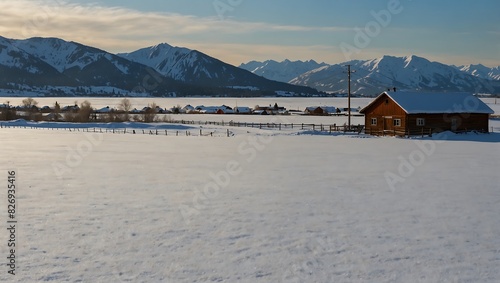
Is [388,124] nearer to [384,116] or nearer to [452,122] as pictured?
[384,116]

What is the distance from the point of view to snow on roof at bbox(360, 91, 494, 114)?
168ft

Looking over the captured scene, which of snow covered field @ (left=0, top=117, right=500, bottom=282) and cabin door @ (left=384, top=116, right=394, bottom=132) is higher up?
cabin door @ (left=384, top=116, right=394, bottom=132)

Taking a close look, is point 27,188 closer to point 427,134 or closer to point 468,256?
point 468,256

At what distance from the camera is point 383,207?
16.0 meters

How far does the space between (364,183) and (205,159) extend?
12.5 meters

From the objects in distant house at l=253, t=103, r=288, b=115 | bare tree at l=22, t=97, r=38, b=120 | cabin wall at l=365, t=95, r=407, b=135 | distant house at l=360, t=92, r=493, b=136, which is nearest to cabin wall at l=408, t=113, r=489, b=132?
distant house at l=360, t=92, r=493, b=136

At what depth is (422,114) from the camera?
5094 cm

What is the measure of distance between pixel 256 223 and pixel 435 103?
4450 centimetres

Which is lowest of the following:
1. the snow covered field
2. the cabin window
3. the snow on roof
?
the snow covered field

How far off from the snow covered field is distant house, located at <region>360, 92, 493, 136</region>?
79.6ft

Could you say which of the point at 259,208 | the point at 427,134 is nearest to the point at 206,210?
the point at 259,208

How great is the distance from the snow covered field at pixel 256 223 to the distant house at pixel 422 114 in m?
24.3

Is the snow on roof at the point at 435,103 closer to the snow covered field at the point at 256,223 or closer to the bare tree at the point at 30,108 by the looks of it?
the snow covered field at the point at 256,223

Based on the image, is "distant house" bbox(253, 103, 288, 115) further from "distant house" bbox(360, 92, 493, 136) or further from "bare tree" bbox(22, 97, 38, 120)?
"distant house" bbox(360, 92, 493, 136)
